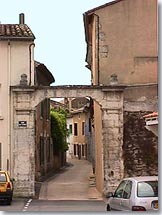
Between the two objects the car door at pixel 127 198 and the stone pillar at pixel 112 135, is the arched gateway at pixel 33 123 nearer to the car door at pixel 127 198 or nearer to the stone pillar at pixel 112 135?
the stone pillar at pixel 112 135

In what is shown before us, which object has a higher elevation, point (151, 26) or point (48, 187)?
point (151, 26)

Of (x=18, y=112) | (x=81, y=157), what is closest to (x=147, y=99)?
(x=18, y=112)

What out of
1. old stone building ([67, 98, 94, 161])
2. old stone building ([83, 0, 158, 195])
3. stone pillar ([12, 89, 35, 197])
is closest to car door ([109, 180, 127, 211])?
stone pillar ([12, 89, 35, 197])

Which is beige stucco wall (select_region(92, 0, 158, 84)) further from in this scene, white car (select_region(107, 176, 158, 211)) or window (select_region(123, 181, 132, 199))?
window (select_region(123, 181, 132, 199))

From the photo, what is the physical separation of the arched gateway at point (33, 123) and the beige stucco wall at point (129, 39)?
1708 mm

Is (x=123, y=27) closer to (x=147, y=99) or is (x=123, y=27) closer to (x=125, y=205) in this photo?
(x=147, y=99)

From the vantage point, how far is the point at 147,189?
44.5 ft

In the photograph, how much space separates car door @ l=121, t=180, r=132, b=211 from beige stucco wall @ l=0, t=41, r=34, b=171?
1196cm

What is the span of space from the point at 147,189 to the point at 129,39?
45.5ft

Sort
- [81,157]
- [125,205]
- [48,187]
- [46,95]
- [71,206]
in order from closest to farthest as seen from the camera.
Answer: [125,205]
[71,206]
[46,95]
[48,187]
[81,157]

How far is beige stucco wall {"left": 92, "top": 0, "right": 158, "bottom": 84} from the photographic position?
87.0 ft

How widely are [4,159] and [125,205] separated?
41.1 ft

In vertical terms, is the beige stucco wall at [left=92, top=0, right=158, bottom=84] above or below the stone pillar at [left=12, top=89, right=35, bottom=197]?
above

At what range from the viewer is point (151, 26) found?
26578 mm
